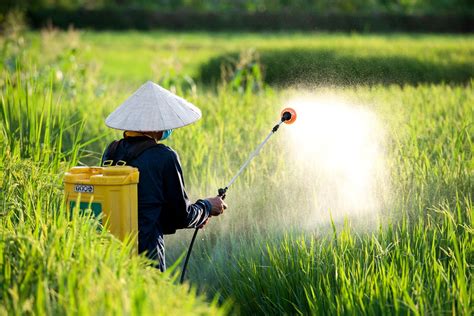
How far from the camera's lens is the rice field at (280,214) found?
131 inches

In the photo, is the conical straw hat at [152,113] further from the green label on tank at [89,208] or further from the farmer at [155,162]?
the green label on tank at [89,208]

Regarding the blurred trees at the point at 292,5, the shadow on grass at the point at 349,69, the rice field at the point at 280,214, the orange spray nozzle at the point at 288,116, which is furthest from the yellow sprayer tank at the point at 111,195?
the blurred trees at the point at 292,5

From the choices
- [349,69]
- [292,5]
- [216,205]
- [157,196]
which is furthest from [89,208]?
[292,5]

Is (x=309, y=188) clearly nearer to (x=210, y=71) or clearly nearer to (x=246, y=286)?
(x=246, y=286)

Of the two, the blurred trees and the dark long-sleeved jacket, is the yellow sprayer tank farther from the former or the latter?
the blurred trees

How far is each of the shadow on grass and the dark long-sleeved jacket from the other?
569cm

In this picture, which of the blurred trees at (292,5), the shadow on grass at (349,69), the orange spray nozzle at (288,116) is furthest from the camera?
the blurred trees at (292,5)

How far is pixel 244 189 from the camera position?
19.3 ft

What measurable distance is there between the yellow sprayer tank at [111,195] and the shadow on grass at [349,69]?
5.92 meters

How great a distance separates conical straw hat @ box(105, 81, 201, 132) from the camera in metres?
4.02

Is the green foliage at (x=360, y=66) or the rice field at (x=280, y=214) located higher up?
the green foliage at (x=360, y=66)

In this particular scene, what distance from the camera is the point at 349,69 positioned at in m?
11.0

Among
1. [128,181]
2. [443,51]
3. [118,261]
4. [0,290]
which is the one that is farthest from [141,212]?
[443,51]

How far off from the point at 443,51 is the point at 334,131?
7.79 m
